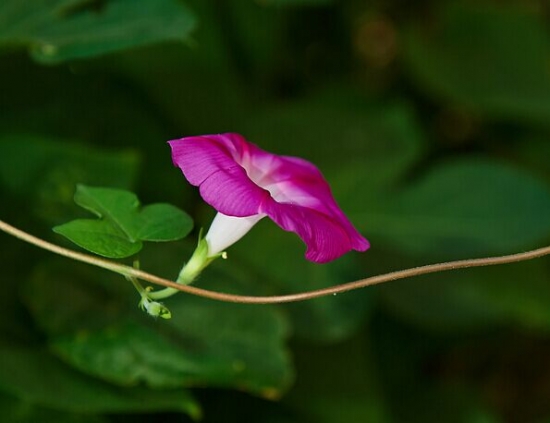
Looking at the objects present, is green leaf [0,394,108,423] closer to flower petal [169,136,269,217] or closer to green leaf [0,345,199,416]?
green leaf [0,345,199,416]

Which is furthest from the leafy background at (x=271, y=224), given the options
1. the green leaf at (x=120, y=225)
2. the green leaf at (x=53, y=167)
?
Result: the green leaf at (x=120, y=225)

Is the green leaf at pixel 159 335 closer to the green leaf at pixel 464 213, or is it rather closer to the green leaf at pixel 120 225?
the green leaf at pixel 120 225

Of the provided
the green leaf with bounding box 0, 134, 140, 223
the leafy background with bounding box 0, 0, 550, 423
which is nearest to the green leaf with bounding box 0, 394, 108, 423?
the leafy background with bounding box 0, 0, 550, 423

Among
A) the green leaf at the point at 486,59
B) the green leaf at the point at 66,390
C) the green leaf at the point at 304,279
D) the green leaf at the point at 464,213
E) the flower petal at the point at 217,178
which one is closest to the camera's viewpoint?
the flower petal at the point at 217,178

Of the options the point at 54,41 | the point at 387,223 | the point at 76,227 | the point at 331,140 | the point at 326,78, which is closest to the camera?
the point at 76,227

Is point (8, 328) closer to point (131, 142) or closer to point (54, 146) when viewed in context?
point (54, 146)

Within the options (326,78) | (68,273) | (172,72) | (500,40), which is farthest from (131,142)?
(500,40)
